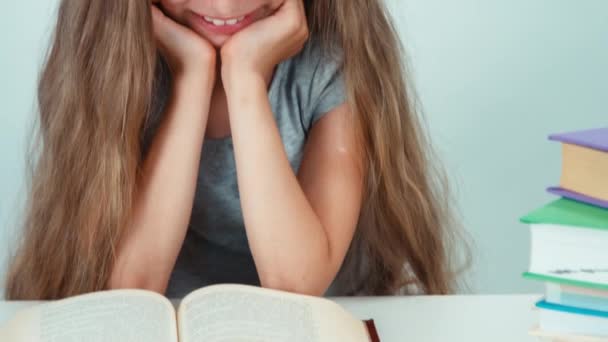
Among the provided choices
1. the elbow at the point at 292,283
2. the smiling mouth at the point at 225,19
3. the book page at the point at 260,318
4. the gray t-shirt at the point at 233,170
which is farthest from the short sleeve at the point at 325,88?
the book page at the point at 260,318

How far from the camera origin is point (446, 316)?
1037 mm

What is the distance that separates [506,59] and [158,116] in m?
1.07

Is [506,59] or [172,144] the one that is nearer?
[172,144]

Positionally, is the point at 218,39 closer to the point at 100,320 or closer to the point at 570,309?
the point at 100,320

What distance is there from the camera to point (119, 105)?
3.85ft

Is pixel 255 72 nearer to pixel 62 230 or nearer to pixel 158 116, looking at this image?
pixel 158 116

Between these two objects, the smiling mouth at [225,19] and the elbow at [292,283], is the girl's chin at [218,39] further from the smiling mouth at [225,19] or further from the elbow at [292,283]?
the elbow at [292,283]

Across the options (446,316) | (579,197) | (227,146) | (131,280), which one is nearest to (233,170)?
(227,146)

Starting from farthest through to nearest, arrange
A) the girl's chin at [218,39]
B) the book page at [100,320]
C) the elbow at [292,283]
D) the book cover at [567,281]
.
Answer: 1. the girl's chin at [218,39]
2. the elbow at [292,283]
3. the book page at [100,320]
4. the book cover at [567,281]

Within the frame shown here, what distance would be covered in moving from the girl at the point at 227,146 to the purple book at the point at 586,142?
1.16ft

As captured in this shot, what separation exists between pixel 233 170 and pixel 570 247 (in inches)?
25.1

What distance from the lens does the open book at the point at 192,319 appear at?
2.93 feet

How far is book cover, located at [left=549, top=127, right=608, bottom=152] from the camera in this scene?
2.63 ft

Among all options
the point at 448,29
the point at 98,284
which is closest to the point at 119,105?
the point at 98,284
